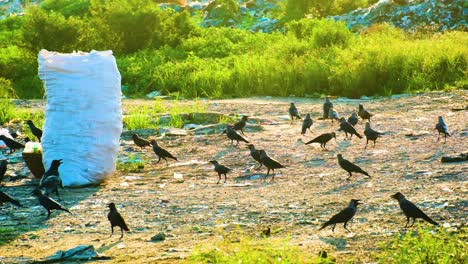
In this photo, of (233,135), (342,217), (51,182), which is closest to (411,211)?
(342,217)

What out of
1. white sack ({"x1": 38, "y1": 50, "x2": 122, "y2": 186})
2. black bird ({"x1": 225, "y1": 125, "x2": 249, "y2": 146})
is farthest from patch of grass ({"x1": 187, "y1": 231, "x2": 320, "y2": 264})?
black bird ({"x1": 225, "y1": 125, "x2": 249, "y2": 146})

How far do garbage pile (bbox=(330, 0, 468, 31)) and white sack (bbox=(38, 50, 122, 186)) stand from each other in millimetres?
18707

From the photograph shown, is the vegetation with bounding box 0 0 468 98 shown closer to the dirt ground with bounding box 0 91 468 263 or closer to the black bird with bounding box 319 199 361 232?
the dirt ground with bounding box 0 91 468 263

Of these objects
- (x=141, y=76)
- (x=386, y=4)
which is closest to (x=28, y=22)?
(x=141, y=76)

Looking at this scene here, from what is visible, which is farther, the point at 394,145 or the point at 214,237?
the point at 394,145

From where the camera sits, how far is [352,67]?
19.4 metres

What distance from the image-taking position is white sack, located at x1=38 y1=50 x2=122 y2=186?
981cm

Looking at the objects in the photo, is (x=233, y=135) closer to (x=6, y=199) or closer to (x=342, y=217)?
(x=6, y=199)

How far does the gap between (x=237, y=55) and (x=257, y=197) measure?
16.2m

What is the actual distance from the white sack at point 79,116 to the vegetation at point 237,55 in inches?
394

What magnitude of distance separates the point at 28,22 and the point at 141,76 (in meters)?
5.19

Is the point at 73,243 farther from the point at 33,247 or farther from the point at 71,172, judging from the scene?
the point at 71,172

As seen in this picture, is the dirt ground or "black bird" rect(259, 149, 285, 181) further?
"black bird" rect(259, 149, 285, 181)

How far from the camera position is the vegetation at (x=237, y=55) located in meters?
19.2
